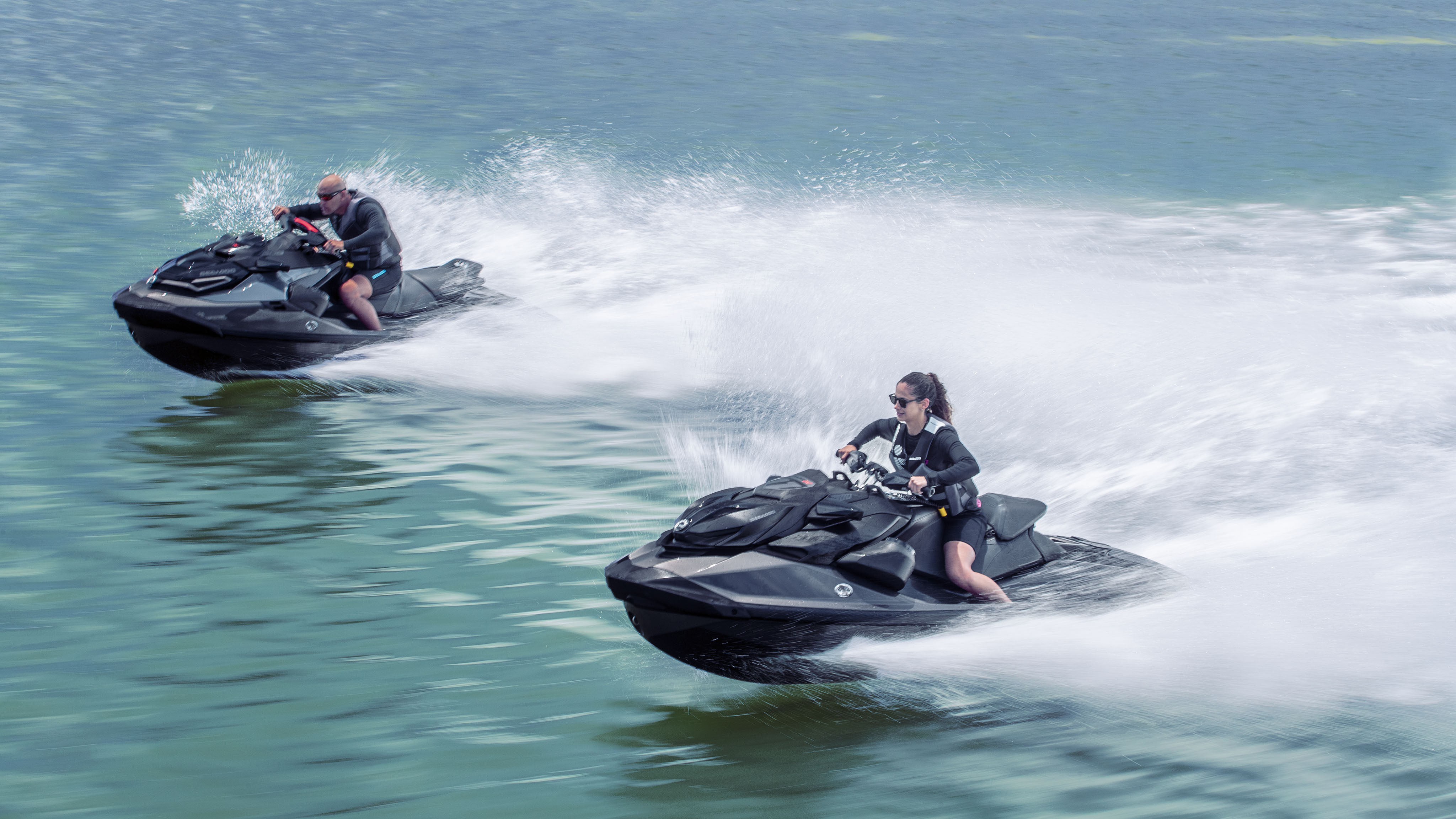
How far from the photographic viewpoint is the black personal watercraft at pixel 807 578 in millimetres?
6090

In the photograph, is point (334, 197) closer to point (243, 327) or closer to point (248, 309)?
point (248, 309)

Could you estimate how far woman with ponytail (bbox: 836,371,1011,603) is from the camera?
267 inches

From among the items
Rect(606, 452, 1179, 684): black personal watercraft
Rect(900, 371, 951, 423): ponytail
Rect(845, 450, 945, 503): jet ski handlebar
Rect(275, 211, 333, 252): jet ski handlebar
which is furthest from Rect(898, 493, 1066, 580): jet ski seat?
Rect(275, 211, 333, 252): jet ski handlebar

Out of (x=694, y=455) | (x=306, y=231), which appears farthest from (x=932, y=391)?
(x=306, y=231)

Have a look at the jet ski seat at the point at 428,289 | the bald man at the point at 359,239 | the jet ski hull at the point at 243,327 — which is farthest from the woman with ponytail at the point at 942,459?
the jet ski seat at the point at 428,289

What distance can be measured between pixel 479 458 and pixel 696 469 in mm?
1719

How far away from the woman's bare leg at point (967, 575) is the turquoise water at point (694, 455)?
25cm

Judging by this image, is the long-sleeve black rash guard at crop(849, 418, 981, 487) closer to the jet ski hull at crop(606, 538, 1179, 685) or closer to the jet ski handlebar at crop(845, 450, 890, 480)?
the jet ski handlebar at crop(845, 450, 890, 480)

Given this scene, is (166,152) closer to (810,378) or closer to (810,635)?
(810,378)

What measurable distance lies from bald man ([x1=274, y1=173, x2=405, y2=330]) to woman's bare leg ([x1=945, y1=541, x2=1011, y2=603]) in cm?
691

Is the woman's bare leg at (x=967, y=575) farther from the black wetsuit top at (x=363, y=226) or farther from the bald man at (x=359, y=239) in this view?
the bald man at (x=359, y=239)

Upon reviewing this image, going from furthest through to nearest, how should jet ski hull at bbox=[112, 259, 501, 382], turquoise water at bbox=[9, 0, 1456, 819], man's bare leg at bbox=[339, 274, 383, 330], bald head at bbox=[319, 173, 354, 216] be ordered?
1. man's bare leg at bbox=[339, 274, 383, 330]
2. bald head at bbox=[319, 173, 354, 216]
3. jet ski hull at bbox=[112, 259, 501, 382]
4. turquoise water at bbox=[9, 0, 1456, 819]

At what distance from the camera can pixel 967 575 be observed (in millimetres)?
6801

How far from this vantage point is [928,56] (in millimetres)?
38250
